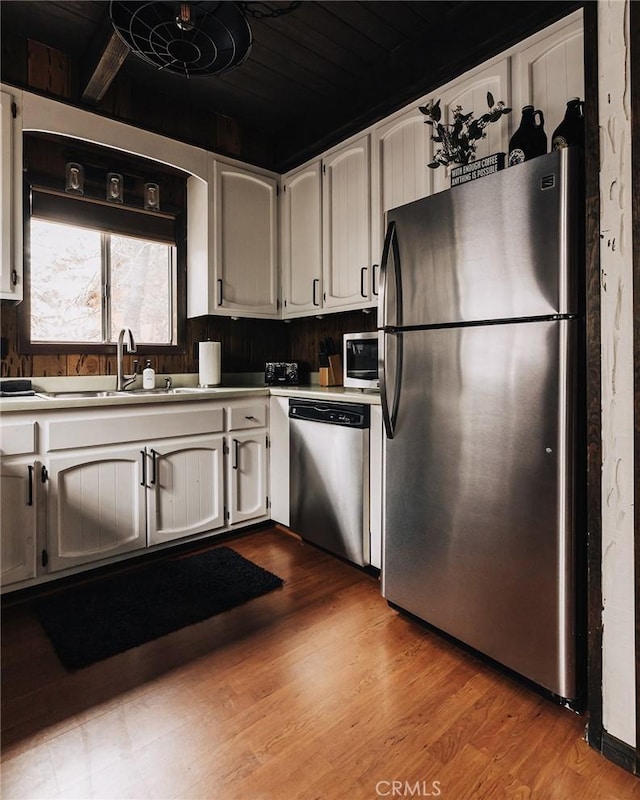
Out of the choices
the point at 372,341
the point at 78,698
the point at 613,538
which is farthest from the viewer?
the point at 372,341

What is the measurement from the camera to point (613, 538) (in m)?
1.26

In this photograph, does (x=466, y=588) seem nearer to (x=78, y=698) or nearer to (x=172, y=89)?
(x=78, y=698)

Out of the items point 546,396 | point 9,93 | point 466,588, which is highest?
point 9,93

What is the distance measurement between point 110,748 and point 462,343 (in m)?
1.61

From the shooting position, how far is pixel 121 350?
273 centimetres

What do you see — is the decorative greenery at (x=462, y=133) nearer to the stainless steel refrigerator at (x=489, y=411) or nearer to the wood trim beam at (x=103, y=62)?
the stainless steel refrigerator at (x=489, y=411)

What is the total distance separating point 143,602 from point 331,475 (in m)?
1.07

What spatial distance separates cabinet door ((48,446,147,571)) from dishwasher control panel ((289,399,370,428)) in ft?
2.87

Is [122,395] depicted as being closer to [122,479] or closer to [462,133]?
[122,479]

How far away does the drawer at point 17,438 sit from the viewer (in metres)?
1.98

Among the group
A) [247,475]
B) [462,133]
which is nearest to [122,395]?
[247,475]

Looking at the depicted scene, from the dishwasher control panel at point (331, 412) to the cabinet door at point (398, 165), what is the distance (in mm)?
739

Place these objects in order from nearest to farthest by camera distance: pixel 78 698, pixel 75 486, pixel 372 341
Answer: pixel 78 698 < pixel 75 486 < pixel 372 341

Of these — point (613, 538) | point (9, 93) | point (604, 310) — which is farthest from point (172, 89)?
point (613, 538)
